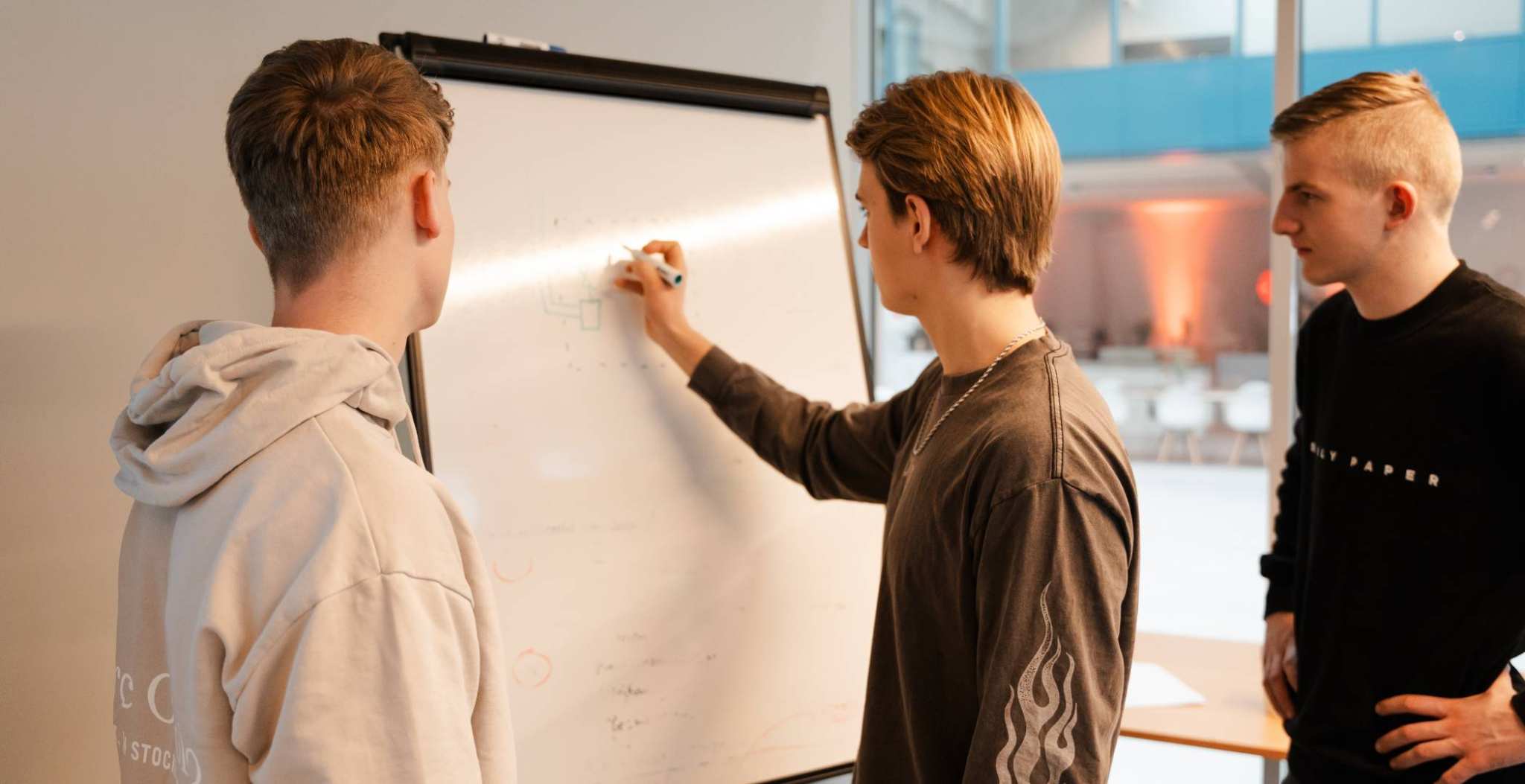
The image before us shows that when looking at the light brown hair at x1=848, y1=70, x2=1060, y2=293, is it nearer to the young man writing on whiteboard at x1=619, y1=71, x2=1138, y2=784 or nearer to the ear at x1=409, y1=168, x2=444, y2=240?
the young man writing on whiteboard at x1=619, y1=71, x2=1138, y2=784

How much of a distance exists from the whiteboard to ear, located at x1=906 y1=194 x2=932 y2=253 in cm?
52

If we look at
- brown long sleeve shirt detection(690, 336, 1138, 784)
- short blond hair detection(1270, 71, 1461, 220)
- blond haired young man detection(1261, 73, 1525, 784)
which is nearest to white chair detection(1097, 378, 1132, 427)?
blond haired young man detection(1261, 73, 1525, 784)

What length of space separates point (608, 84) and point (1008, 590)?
1.04 metres

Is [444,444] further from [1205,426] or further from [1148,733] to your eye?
[1205,426]

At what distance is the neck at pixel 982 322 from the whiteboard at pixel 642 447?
540mm

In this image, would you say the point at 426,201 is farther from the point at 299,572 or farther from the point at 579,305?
the point at 579,305

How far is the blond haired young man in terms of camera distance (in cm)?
149

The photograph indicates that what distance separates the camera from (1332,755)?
63.9 inches

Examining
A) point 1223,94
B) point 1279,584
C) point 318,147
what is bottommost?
point 1279,584

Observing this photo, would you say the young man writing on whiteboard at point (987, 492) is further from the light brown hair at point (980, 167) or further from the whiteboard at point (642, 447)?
the whiteboard at point (642, 447)

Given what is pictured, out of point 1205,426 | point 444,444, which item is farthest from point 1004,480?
point 1205,426

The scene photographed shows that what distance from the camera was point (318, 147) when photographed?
3.13ft

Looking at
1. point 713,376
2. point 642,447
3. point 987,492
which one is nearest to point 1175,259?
point 713,376

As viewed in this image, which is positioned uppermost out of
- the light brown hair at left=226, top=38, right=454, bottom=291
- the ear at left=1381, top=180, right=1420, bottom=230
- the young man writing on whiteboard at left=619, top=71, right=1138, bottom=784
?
the light brown hair at left=226, top=38, right=454, bottom=291
